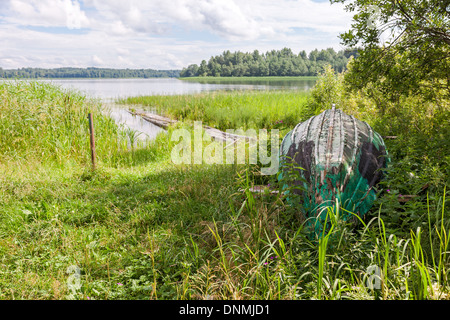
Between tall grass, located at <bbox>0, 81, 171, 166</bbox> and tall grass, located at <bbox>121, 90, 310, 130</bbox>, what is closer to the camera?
tall grass, located at <bbox>0, 81, 171, 166</bbox>

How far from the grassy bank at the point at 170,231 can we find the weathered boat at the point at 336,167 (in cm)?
22

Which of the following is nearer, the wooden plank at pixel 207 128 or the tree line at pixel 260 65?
the wooden plank at pixel 207 128

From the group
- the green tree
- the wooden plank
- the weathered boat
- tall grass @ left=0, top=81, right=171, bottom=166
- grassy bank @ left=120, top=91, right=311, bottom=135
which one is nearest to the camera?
the weathered boat

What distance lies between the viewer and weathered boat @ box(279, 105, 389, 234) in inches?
133

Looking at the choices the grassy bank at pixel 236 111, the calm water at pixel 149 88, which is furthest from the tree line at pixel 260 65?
the grassy bank at pixel 236 111

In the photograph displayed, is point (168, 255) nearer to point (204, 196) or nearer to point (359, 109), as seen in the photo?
point (204, 196)

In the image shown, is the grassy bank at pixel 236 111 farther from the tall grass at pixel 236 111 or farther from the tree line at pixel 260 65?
the tree line at pixel 260 65

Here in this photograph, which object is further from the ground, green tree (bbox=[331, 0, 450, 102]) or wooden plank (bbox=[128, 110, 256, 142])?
green tree (bbox=[331, 0, 450, 102])

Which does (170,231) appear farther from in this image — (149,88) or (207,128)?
(149,88)

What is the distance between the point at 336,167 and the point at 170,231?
2.13 m

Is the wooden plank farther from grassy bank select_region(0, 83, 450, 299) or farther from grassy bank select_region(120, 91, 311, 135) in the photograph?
Result: grassy bank select_region(0, 83, 450, 299)

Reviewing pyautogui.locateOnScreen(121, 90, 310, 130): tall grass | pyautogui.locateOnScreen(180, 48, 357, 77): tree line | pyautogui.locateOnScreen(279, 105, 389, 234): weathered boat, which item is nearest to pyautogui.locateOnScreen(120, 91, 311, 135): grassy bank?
pyautogui.locateOnScreen(121, 90, 310, 130): tall grass

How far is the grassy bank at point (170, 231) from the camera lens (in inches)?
105

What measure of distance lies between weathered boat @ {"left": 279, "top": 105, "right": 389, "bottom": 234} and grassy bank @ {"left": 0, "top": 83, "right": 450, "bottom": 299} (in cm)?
22
